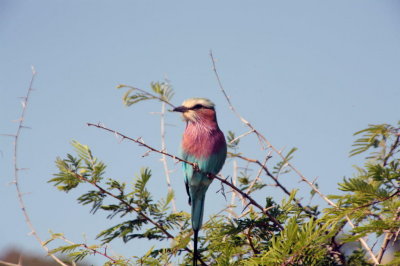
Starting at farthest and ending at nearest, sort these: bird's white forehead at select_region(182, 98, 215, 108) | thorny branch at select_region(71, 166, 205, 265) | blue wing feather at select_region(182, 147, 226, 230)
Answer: bird's white forehead at select_region(182, 98, 215, 108)
blue wing feather at select_region(182, 147, 226, 230)
thorny branch at select_region(71, 166, 205, 265)

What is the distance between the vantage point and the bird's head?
4434 millimetres

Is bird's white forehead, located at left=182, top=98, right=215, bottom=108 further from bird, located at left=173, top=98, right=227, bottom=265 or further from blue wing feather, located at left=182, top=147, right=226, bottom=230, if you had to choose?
blue wing feather, located at left=182, top=147, right=226, bottom=230

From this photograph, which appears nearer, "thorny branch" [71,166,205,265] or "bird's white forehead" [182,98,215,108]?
"thorny branch" [71,166,205,265]

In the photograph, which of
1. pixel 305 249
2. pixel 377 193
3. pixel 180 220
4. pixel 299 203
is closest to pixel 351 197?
pixel 377 193

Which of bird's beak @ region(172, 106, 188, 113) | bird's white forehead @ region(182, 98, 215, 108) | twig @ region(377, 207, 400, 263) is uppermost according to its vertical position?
bird's white forehead @ region(182, 98, 215, 108)

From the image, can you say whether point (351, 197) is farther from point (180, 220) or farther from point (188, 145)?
point (188, 145)

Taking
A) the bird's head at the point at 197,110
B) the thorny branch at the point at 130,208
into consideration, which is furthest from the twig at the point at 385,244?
the bird's head at the point at 197,110

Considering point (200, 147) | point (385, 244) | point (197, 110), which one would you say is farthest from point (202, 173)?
point (385, 244)

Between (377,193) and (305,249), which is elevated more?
(377,193)

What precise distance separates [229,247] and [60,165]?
4.00 feet

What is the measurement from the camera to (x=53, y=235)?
3141 millimetres

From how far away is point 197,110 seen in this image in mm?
Answer: 4477

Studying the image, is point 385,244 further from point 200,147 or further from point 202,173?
point 200,147

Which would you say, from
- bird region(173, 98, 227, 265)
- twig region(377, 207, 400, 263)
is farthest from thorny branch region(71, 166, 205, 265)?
twig region(377, 207, 400, 263)
